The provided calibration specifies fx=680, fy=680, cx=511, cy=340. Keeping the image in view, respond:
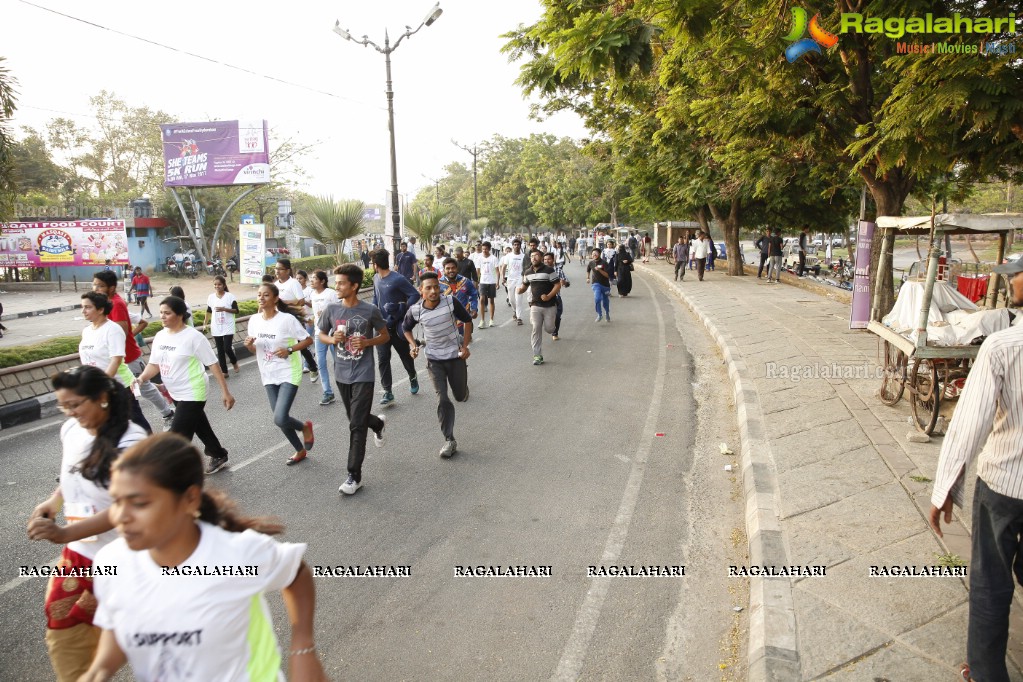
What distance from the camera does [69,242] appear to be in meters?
27.3

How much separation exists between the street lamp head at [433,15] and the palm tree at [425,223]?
8464 mm

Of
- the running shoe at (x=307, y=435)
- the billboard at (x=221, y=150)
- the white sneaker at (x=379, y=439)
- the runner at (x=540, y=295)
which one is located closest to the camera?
the running shoe at (x=307, y=435)

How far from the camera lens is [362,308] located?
19.4 feet

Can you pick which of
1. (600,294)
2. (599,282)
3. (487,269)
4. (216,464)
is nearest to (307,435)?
(216,464)

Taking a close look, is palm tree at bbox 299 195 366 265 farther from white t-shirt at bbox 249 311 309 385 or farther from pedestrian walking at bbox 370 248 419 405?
white t-shirt at bbox 249 311 309 385

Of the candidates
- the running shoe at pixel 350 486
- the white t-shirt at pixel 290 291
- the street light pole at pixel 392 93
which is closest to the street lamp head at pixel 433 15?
the street light pole at pixel 392 93

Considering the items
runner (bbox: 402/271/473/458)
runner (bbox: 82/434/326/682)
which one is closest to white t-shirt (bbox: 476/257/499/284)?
runner (bbox: 402/271/473/458)

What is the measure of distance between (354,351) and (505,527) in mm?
1940

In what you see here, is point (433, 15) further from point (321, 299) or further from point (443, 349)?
point (443, 349)

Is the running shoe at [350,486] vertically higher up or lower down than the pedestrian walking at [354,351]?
lower down

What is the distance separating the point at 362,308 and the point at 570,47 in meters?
3.40

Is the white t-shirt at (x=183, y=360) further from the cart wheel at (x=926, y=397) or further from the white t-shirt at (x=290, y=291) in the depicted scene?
the cart wheel at (x=926, y=397)

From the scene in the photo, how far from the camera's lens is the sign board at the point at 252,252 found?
789 inches

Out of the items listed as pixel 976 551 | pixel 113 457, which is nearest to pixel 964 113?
pixel 976 551
